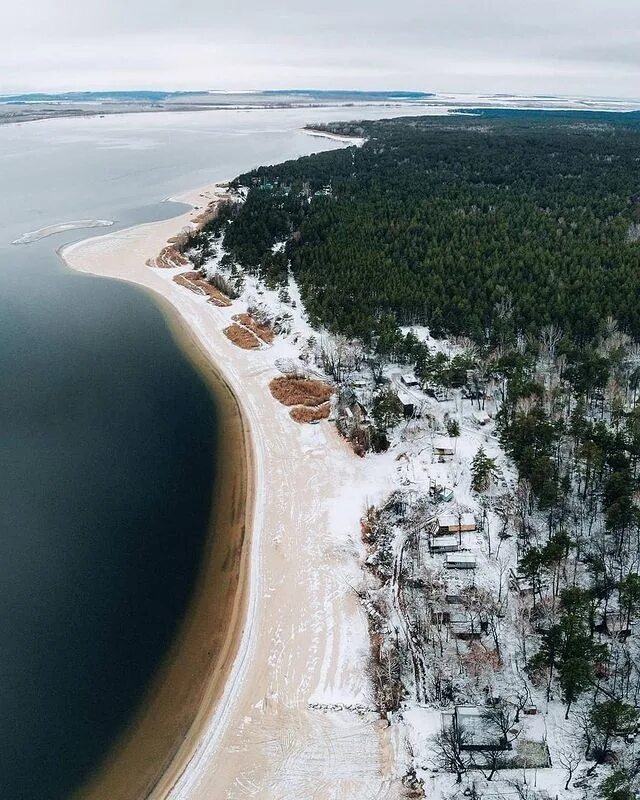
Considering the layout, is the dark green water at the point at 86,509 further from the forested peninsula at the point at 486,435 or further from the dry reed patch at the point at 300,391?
the forested peninsula at the point at 486,435

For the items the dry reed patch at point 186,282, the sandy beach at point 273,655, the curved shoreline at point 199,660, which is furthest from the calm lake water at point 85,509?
the dry reed patch at point 186,282

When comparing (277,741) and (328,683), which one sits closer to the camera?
(277,741)

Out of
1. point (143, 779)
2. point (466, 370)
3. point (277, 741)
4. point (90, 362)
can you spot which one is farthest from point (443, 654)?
point (90, 362)

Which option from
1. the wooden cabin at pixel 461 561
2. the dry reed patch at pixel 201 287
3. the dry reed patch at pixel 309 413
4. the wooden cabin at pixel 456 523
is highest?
the dry reed patch at pixel 201 287

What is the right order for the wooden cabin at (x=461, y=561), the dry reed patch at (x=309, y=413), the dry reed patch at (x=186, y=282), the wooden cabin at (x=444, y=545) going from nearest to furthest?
the wooden cabin at (x=461, y=561) → the wooden cabin at (x=444, y=545) → the dry reed patch at (x=309, y=413) → the dry reed patch at (x=186, y=282)

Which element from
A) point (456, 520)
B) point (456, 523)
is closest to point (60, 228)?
point (456, 520)

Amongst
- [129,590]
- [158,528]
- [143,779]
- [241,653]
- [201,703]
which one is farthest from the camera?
[158,528]

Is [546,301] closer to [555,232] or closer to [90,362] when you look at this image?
[555,232]
